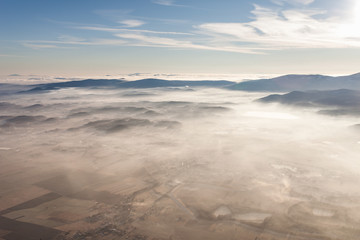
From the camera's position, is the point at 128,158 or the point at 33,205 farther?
the point at 128,158

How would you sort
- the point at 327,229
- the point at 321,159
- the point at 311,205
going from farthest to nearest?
the point at 321,159, the point at 311,205, the point at 327,229

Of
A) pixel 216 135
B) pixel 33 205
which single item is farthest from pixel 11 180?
pixel 216 135

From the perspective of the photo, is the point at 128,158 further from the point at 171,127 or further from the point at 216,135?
the point at 171,127

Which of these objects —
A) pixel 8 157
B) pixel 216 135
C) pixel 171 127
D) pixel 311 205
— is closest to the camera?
pixel 311 205

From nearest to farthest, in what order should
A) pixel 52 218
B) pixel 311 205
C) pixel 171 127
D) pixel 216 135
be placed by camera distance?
pixel 52 218
pixel 311 205
pixel 216 135
pixel 171 127

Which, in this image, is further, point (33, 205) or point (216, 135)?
point (216, 135)

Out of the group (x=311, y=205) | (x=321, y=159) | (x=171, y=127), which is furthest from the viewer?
(x=171, y=127)

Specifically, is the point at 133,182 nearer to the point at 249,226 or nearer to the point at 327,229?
the point at 249,226

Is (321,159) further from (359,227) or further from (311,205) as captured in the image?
(359,227)

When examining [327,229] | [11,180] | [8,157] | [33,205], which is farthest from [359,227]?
[8,157]
